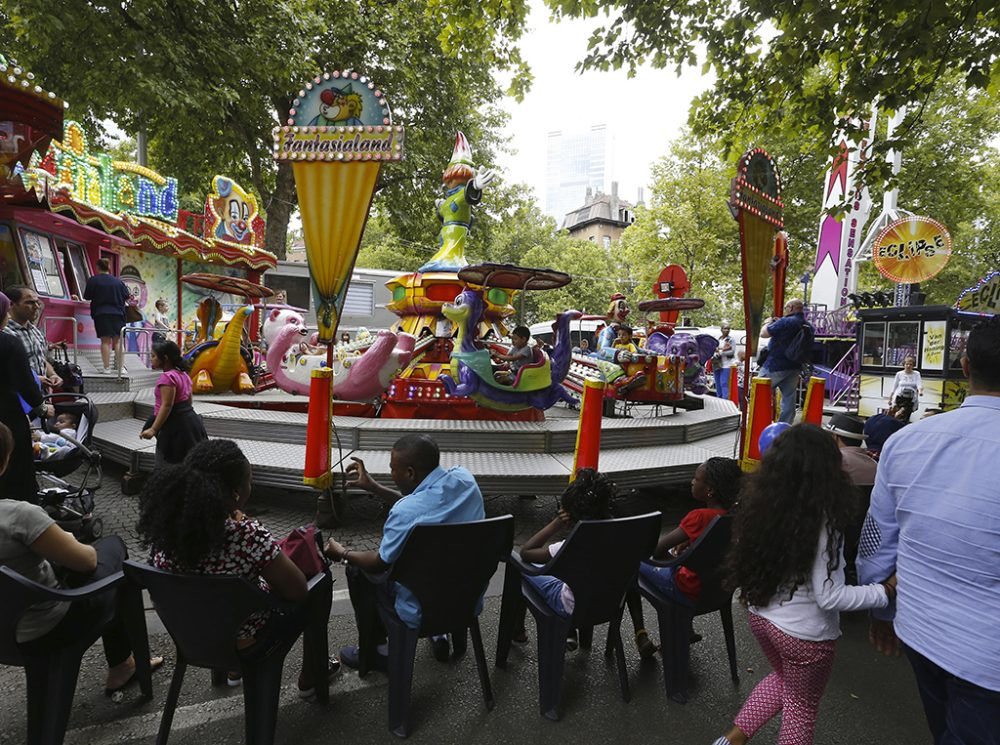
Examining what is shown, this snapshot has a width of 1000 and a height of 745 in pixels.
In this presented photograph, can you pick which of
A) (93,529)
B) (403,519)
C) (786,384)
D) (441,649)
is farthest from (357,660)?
(786,384)

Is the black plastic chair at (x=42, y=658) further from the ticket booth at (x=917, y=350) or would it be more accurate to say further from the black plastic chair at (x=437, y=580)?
the ticket booth at (x=917, y=350)

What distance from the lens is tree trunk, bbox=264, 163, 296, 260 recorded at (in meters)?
14.5

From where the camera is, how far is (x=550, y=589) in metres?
2.66

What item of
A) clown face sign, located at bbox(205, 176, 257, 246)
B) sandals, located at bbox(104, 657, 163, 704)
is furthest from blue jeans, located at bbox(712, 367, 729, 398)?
sandals, located at bbox(104, 657, 163, 704)

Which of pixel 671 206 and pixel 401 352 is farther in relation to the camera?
pixel 671 206

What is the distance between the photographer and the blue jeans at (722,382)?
14500 millimetres

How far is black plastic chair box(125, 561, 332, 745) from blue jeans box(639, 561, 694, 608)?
1.73 metres

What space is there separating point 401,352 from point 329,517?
284 centimetres

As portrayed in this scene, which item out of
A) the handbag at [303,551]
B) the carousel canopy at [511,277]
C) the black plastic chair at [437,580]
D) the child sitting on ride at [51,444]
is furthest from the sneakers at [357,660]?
the carousel canopy at [511,277]

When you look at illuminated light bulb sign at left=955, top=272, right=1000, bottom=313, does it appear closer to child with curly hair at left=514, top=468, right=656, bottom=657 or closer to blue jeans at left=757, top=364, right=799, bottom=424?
blue jeans at left=757, top=364, right=799, bottom=424

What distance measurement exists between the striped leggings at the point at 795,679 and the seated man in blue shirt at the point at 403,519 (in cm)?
133

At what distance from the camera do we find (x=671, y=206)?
22.3m

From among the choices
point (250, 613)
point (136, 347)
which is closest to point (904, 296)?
point (250, 613)

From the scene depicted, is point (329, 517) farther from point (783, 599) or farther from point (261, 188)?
point (261, 188)
